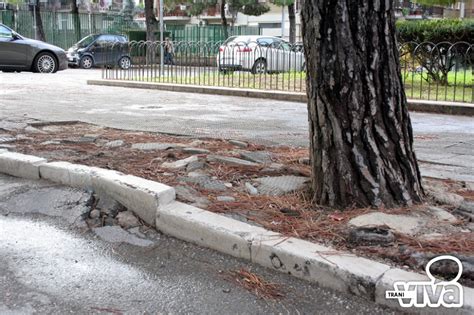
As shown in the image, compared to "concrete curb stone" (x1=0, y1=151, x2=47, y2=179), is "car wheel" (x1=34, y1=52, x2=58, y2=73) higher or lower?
higher

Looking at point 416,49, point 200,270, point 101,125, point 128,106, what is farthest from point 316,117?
point 416,49

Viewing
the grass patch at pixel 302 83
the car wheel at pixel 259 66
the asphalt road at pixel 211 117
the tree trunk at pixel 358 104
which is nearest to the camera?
the tree trunk at pixel 358 104

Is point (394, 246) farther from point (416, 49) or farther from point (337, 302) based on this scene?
point (416, 49)

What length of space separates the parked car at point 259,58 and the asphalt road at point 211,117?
13.2ft

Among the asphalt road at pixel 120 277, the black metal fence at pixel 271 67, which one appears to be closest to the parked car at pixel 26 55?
the black metal fence at pixel 271 67

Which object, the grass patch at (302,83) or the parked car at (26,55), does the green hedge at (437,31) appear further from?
the parked car at (26,55)

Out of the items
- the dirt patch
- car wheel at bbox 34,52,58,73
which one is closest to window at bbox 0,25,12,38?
car wheel at bbox 34,52,58,73

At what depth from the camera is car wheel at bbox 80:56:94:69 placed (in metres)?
28.0

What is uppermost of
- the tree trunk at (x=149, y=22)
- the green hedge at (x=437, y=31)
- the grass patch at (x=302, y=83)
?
the tree trunk at (x=149, y=22)

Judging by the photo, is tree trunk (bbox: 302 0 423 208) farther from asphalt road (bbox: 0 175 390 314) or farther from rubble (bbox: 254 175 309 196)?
asphalt road (bbox: 0 175 390 314)

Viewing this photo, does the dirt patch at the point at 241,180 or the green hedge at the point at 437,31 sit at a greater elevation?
the green hedge at the point at 437,31

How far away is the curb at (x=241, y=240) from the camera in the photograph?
10.2 ft

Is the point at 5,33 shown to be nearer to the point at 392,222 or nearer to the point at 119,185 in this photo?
Result: the point at 119,185

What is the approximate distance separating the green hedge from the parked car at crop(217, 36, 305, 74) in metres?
3.99
